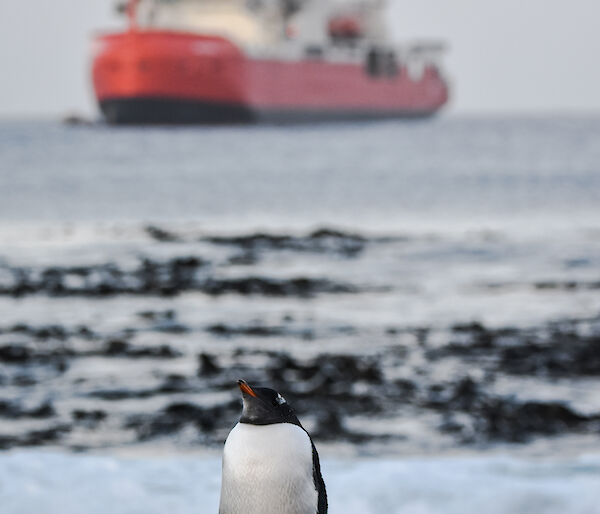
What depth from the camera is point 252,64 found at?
2026 inches

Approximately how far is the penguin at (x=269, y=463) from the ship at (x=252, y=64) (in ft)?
154

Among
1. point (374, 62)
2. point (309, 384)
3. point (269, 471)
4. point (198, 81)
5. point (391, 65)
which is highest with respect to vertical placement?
point (269, 471)

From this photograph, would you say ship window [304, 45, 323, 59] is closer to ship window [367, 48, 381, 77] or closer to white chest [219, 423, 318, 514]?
ship window [367, 48, 381, 77]

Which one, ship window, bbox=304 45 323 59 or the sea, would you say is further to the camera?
ship window, bbox=304 45 323 59

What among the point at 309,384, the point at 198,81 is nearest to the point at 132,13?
the point at 198,81

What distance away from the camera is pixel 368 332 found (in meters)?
8.91

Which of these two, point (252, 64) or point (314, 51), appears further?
point (314, 51)

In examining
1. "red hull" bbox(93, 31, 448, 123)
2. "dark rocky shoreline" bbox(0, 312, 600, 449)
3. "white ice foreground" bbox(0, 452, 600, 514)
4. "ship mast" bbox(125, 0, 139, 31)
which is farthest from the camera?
"ship mast" bbox(125, 0, 139, 31)

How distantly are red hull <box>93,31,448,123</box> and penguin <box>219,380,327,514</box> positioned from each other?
154ft

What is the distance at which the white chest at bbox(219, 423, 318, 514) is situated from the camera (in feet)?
10.1

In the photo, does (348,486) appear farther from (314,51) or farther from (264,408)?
(314,51)

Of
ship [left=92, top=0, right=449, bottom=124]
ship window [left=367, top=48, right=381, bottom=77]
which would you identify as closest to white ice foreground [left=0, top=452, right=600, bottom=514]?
ship [left=92, top=0, right=449, bottom=124]

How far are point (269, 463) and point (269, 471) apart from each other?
29 mm

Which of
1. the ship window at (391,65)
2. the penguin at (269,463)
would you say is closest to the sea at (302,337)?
the penguin at (269,463)
